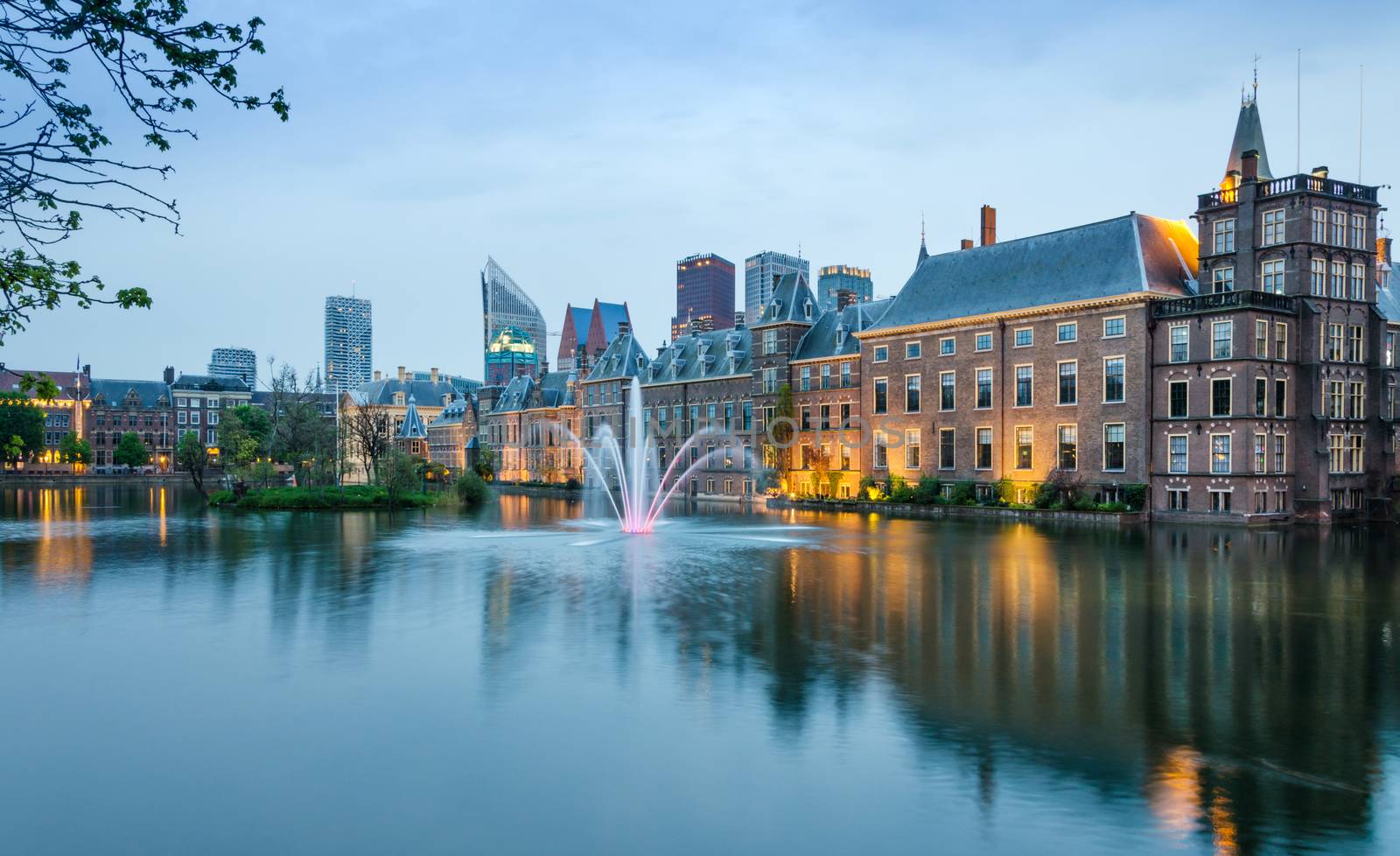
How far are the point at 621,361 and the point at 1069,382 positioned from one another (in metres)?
53.5

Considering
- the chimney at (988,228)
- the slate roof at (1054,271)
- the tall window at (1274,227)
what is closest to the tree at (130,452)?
the slate roof at (1054,271)

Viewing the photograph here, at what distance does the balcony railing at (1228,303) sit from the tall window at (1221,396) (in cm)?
375

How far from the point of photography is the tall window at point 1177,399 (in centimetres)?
5081

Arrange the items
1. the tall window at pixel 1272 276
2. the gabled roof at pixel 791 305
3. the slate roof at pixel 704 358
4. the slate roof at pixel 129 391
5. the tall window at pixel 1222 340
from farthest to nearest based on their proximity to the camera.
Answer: the slate roof at pixel 129 391 → the slate roof at pixel 704 358 → the gabled roof at pixel 791 305 → the tall window at pixel 1272 276 → the tall window at pixel 1222 340

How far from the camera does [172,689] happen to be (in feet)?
49.4

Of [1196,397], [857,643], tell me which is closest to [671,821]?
[857,643]

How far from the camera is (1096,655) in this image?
17.3 m

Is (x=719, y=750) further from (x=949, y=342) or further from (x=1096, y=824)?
(x=949, y=342)

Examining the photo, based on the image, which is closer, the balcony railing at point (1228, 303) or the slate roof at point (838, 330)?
the balcony railing at point (1228, 303)

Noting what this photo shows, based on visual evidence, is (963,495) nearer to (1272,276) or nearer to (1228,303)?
(1228,303)

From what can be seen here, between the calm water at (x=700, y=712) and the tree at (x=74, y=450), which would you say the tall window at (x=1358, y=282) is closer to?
the calm water at (x=700, y=712)

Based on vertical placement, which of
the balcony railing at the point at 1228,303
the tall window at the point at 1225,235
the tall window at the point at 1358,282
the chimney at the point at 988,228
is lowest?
the balcony railing at the point at 1228,303

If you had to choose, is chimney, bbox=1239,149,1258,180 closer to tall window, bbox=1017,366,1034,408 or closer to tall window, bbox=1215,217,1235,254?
tall window, bbox=1215,217,1235,254

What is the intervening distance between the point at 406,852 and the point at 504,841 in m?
0.94
